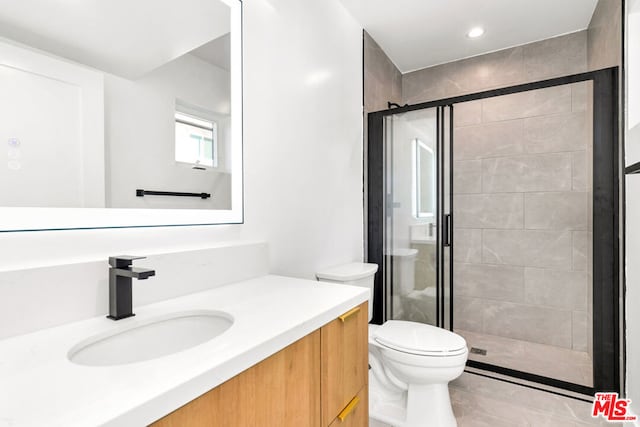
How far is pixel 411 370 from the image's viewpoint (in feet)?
5.12

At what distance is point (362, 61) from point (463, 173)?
128 cm

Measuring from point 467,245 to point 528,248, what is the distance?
1.47 feet

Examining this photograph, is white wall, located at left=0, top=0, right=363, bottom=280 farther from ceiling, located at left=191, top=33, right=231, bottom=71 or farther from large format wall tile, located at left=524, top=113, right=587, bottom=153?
large format wall tile, located at left=524, top=113, right=587, bottom=153

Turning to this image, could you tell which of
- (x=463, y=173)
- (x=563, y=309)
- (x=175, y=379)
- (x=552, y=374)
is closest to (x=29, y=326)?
(x=175, y=379)

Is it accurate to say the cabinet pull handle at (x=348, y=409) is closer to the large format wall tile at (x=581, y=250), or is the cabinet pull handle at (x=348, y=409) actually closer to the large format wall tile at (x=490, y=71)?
the large format wall tile at (x=581, y=250)

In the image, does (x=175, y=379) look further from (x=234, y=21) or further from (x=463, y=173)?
(x=463, y=173)

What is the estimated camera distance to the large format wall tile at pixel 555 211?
97.1 inches

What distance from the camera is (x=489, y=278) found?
280cm

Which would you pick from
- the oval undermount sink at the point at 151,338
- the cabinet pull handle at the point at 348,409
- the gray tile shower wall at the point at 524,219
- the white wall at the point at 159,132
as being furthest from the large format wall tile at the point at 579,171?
the oval undermount sink at the point at 151,338

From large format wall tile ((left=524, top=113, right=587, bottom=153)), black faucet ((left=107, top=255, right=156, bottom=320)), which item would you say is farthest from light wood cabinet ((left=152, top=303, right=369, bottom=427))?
large format wall tile ((left=524, top=113, right=587, bottom=153))

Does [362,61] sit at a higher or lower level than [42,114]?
higher

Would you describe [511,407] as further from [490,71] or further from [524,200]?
[490,71]

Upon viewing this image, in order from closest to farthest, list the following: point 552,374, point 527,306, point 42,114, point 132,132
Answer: point 42,114
point 132,132
point 552,374
point 527,306

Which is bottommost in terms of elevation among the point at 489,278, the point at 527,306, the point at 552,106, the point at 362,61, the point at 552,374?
the point at 552,374
